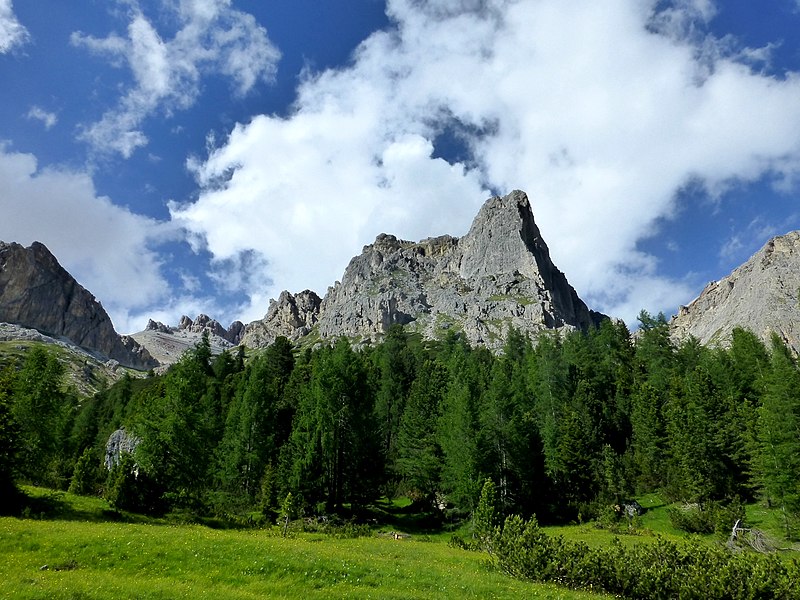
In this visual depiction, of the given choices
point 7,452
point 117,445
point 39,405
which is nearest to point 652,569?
point 7,452

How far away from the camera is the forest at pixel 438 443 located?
122ft

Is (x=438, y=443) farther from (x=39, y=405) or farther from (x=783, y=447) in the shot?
(x=39, y=405)

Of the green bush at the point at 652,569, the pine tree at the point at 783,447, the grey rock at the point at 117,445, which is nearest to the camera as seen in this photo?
the green bush at the point at 652,569

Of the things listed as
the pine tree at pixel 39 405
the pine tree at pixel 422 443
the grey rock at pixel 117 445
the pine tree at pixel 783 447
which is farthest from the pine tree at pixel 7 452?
the pine tree at pixel 783 447

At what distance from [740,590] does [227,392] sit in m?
67.8

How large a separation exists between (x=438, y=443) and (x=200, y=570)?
39696mm

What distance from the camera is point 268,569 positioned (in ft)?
60.6

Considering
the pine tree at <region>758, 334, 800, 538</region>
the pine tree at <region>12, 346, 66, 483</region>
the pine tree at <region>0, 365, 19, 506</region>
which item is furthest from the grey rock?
the pine tree at <region>758, 334, 800, 538</region>

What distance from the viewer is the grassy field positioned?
49.9 feet

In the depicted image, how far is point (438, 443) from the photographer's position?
55281mm

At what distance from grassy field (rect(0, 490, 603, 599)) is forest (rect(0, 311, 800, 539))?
1151 centimetres

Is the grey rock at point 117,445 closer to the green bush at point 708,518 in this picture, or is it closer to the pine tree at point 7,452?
the pine tree at point 7,452

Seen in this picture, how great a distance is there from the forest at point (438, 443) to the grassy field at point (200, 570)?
37.7 ft

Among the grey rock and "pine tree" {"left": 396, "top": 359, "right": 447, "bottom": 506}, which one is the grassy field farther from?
the grey rock
